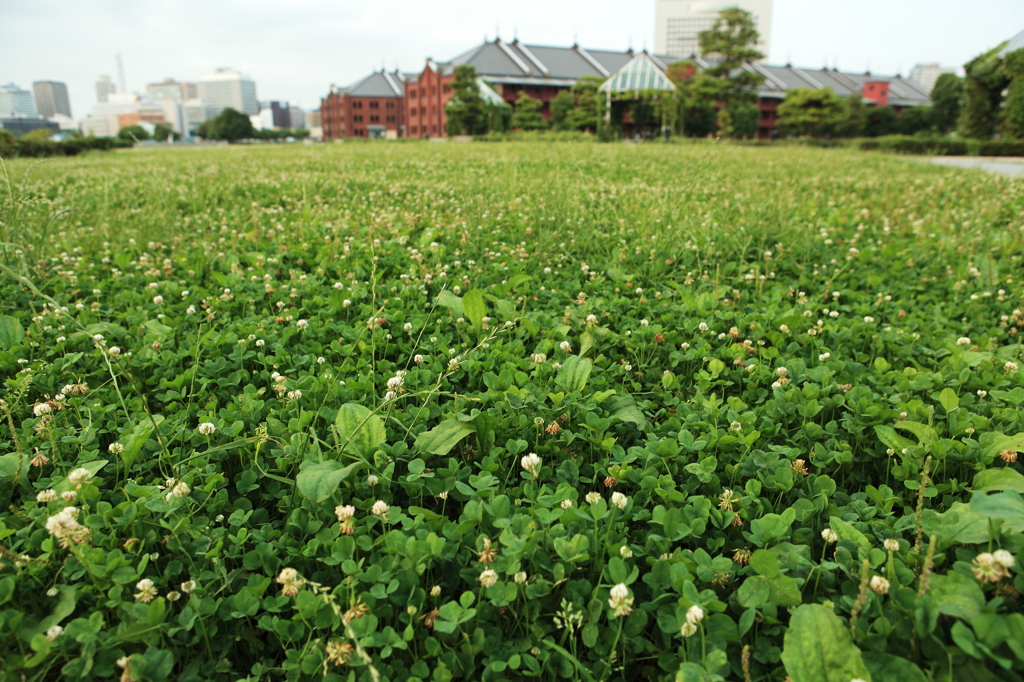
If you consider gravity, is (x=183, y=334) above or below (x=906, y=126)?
below

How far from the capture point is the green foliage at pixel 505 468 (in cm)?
141

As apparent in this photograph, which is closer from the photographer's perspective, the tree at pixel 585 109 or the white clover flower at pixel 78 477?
the white clover flower at pixel 78 477

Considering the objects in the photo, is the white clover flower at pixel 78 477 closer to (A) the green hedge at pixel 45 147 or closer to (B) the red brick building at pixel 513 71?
(A) the green hedge at pixel 45 147

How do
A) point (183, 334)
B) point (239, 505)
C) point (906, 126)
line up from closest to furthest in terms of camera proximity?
point (239, 505), point (183, 334), point (906, 126)

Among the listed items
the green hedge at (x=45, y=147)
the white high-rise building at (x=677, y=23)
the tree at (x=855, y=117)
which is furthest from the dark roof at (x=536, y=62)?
the white high-rise building at (x=677, y=23)

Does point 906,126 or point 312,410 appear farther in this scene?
point 906,126

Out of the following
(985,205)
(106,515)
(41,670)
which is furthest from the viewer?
(985,205)

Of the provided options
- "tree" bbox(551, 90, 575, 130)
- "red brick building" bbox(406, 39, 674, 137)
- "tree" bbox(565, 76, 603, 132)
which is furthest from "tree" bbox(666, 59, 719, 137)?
"red brick building" bbox(406, 39, 674, 137)

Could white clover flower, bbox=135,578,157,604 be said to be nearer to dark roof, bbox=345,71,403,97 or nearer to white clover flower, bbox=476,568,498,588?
white clover flower, bbox=476,568,498,588

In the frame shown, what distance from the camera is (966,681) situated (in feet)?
4.00

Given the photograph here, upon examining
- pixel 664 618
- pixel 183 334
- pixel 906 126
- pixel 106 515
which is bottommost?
pixel 664 618

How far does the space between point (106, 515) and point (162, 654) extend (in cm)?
57

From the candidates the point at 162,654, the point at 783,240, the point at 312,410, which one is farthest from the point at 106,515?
the point at 783,240

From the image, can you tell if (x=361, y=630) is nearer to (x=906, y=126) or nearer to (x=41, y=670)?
(x=41, y=670)
